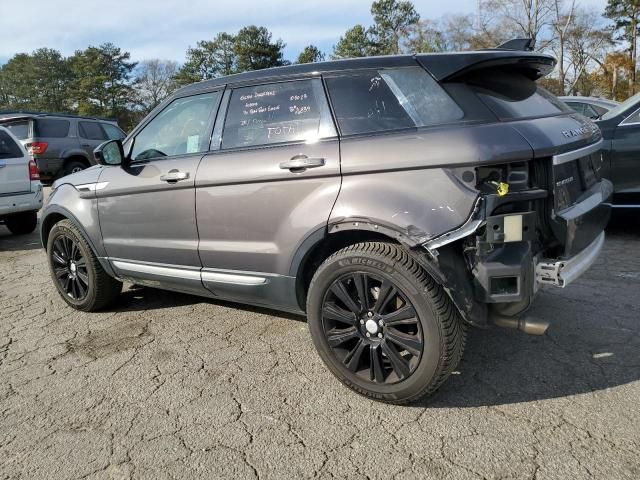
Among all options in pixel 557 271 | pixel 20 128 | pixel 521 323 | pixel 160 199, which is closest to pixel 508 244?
pixel 557 271

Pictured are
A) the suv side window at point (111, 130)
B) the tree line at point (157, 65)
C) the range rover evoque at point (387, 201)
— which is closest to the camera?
the range rover evoque at point (387, 201)

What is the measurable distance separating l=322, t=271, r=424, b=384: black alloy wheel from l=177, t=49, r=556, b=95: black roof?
44.5 inches

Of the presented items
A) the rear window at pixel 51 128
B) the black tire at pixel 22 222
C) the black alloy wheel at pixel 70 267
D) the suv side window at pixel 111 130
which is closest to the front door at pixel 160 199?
the black alloy wheel at pixel 70 267

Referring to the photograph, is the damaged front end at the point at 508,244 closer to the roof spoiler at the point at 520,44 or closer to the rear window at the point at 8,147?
the roof spoiler at the point at 520,44

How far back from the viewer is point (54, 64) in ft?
180

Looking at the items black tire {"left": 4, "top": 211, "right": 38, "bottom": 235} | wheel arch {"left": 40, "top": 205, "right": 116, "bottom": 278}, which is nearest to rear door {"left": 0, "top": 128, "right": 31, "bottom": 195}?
black tire {"left": 4, "top": 211, "right": 38, "bottom": 235}

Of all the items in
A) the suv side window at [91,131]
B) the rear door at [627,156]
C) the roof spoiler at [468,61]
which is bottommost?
the rear door at [627,156]

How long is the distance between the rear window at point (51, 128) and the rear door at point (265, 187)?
1067 centimetres

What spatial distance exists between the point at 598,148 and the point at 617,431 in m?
1.56

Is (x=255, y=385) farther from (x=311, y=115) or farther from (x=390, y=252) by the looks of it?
(x=311, y=115)

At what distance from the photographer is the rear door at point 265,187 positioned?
273 cm

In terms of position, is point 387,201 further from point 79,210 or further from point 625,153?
point 625,153

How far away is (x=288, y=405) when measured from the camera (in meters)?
2.66

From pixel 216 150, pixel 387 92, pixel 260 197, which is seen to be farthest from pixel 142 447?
pixel 387 92
